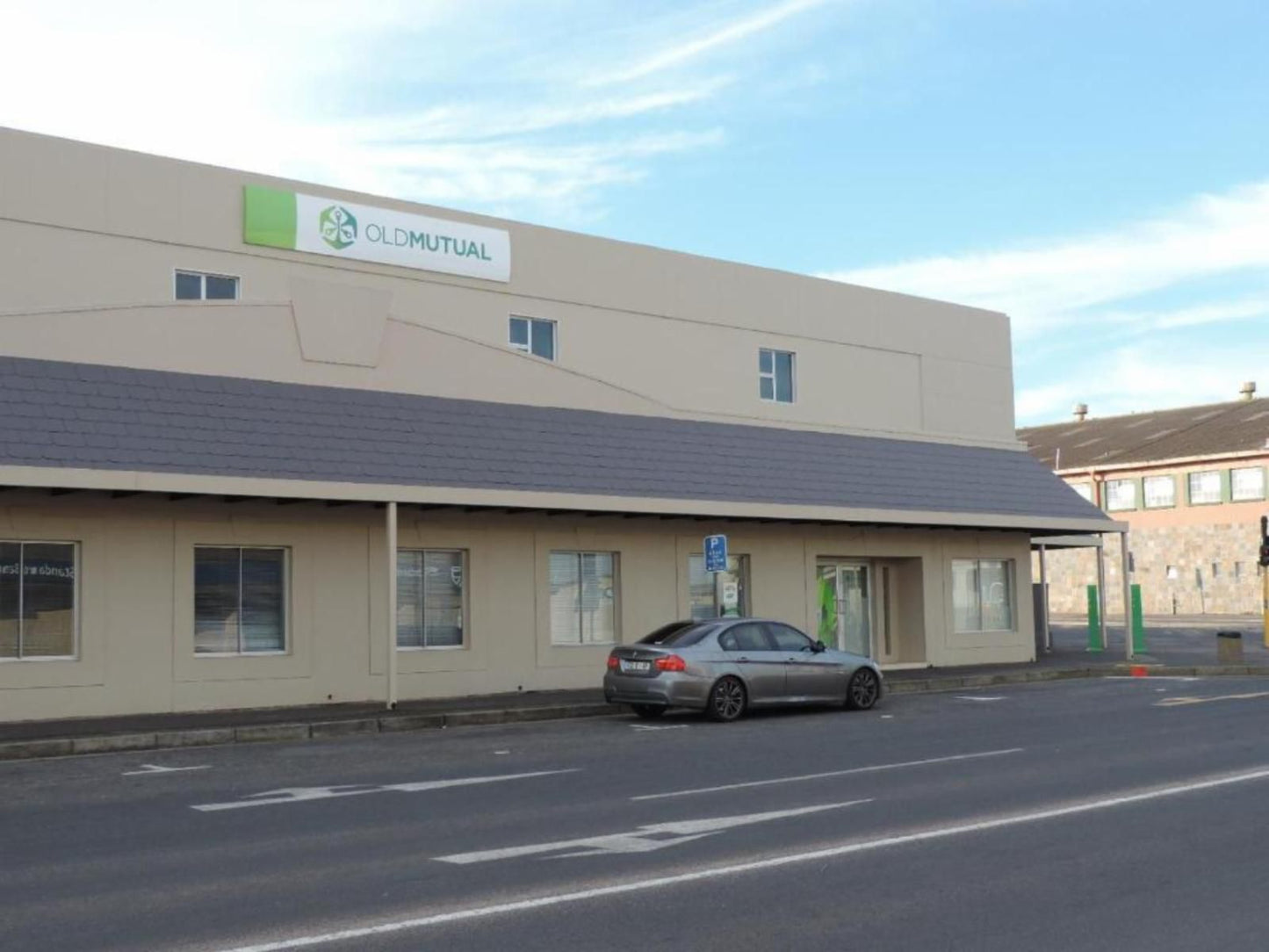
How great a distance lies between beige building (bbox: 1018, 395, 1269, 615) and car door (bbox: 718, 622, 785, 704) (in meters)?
42.0

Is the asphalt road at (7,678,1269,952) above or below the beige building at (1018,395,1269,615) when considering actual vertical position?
below

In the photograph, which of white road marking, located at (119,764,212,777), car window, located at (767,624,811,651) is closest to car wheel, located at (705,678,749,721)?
car window, located at (767,624,811,651)

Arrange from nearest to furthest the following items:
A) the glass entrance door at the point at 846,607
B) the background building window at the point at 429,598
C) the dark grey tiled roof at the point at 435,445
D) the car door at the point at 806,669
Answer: the dark grey tiled roof at the point at 435,445
the car door at the point at 806,669
the background building window at the point at 429,598
the glass entrance door at the point at 846,607

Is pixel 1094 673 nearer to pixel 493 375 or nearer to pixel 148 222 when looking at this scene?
pixel 493 375

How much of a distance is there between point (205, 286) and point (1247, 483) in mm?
49323

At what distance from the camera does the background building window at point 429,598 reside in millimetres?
23266

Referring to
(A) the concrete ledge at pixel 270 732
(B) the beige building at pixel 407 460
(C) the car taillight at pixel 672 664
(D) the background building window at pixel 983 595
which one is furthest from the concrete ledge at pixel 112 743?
(D) the background building window at pixel 983 595

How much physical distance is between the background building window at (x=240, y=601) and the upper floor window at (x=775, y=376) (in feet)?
39.5

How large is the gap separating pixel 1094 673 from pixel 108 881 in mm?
24165

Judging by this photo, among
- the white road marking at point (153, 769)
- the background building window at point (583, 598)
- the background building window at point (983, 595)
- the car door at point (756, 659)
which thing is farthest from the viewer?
the background building window at point (983, 595)

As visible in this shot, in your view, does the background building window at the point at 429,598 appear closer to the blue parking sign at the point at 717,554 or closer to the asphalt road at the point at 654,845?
the blue parking sign at the point at 717,554

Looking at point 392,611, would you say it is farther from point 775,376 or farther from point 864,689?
point 775,376

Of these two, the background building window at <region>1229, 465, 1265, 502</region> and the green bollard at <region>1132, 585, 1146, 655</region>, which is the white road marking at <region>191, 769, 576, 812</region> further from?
the background building window at <region>1229, 465, 1265, 502</region>

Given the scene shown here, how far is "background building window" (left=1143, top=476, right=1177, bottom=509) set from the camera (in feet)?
209
